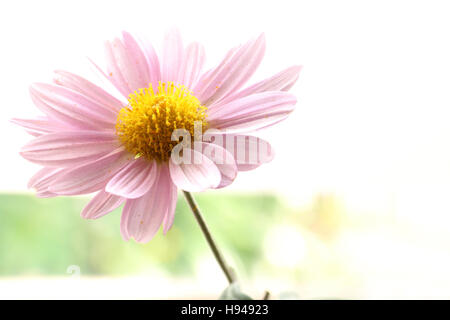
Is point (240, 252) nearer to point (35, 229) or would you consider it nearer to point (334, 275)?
point (334, 275)

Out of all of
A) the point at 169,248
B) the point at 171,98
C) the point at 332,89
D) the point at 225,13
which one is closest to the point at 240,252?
the point at 169,248

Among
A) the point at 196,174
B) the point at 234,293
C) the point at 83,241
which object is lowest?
the point at 83,241

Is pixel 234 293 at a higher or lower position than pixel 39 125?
lower

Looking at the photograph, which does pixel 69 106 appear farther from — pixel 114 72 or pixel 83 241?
pixel 83 241

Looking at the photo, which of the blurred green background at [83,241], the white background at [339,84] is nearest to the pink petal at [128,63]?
the white background at [339,84]

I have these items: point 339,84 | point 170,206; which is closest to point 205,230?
point 170,206

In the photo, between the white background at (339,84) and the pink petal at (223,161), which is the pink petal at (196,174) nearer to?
the pink petal at (223,161)

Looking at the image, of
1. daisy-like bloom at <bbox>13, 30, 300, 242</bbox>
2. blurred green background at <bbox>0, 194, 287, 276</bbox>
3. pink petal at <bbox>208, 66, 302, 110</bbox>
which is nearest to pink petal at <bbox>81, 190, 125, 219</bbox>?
daisy-like bloom at <bbox>13, 30, 300, 242</bbox>
